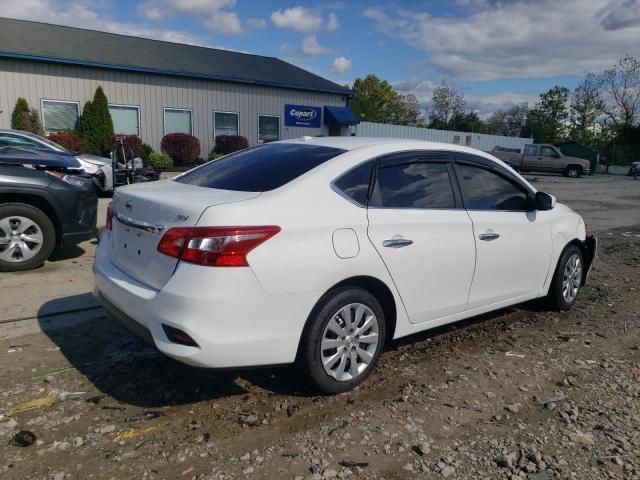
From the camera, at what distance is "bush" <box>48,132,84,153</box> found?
57.5ft

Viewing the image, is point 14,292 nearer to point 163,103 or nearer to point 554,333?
point 554,333

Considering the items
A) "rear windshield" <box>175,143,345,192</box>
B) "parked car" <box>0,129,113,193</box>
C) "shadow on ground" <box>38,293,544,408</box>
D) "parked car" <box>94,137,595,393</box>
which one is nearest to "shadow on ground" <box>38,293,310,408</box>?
"shadow on ground" <box>38,293,544,408</box>

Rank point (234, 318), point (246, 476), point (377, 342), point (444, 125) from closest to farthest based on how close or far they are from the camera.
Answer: point (246, 476), point (234, 318), point (377, 342), point (444, 125)

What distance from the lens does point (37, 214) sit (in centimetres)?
575

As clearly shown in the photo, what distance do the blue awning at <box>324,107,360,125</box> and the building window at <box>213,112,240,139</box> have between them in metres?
5.06

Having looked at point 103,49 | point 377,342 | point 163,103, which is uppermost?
point 103,49

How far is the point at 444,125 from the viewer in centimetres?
6531

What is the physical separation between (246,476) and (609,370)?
288 centimetres

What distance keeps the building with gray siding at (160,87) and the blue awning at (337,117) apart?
0.06 m

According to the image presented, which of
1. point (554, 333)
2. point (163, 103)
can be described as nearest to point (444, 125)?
point (163, 103)

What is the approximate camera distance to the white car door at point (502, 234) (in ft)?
13.2

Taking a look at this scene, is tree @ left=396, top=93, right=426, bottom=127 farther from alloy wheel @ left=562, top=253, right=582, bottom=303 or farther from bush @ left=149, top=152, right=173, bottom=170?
alloy wheel @ left=562, top=253, right=582, bottom=303

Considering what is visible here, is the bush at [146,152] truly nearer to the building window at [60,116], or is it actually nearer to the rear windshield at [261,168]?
the building window at [60,116]

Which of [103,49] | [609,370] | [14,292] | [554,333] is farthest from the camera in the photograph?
[103,49]
